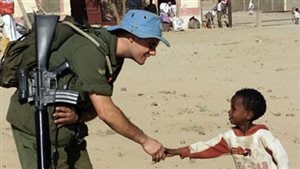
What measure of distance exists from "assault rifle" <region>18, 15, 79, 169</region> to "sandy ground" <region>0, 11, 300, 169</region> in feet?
11.5

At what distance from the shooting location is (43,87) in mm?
4312

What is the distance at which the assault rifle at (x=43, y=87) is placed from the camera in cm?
430

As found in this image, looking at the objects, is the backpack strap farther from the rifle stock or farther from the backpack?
the rifle stock

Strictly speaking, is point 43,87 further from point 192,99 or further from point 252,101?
point 192,99

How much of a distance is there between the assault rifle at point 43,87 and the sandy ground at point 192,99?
137 inches

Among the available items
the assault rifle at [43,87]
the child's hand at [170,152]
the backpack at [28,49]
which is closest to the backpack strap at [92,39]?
the backpack at [28,49]

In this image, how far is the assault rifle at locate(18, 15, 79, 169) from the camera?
430cm

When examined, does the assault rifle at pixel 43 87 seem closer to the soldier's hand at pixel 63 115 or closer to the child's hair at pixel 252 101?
the soldier's hand at pixel 63 115

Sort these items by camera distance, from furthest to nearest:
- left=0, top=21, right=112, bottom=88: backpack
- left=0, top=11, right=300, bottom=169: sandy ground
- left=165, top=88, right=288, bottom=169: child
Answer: left=0, top=11, right=300, bottom=169: sandy ground
left=165, top=88, right=288, bottom=169: child
left=0, top=21, right=112, bottom=88: backpack

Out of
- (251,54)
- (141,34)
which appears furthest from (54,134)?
(251,54)

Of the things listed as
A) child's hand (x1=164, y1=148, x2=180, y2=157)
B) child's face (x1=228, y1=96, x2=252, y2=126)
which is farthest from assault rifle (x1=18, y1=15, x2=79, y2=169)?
child's face (x1=228, y1=96, x2=252, y2=126)

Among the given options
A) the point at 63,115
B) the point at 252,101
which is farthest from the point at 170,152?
the point at 63,115

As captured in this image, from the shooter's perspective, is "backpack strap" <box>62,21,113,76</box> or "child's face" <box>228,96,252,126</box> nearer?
"backpack strap" <box>62,21,113,76</box>

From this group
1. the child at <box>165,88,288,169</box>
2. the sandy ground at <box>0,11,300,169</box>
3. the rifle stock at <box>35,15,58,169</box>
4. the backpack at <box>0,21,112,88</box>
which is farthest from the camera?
the sandy ground at <box>0,11,300,169</box>
